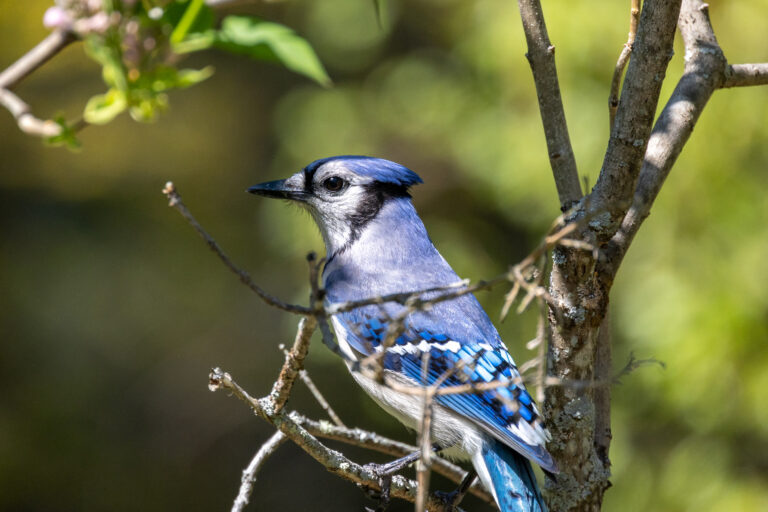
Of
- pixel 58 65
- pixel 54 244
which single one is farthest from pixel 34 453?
pixel 58 65

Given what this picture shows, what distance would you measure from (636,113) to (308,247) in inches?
60.5

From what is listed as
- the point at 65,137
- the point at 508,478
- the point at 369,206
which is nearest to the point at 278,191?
the point at 369,206

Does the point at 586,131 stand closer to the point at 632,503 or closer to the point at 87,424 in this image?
the point at 632,503

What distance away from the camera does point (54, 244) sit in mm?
3668

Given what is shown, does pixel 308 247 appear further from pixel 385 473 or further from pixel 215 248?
pixel 215 248

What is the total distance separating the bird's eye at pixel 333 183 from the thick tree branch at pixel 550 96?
0.63 meters

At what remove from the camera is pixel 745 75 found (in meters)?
1.31

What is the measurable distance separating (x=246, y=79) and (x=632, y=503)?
2484mm

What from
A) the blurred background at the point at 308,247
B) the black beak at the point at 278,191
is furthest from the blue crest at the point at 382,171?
the blurred background at the point at 308,247

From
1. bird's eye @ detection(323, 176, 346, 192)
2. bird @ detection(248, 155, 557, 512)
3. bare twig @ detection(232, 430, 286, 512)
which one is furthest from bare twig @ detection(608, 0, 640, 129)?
bare twig @ detection(232, 430, 286, 512)

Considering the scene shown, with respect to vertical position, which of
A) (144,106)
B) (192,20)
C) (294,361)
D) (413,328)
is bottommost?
(294,361)

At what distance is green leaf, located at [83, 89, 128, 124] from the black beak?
0.80 meters

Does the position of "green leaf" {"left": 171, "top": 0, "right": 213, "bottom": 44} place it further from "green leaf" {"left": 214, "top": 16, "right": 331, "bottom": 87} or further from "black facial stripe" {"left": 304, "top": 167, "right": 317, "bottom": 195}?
"black facial stripe" {"left": 304, "top": 167, "right": 317, "bottom": 195}

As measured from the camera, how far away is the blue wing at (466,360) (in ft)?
4.21
